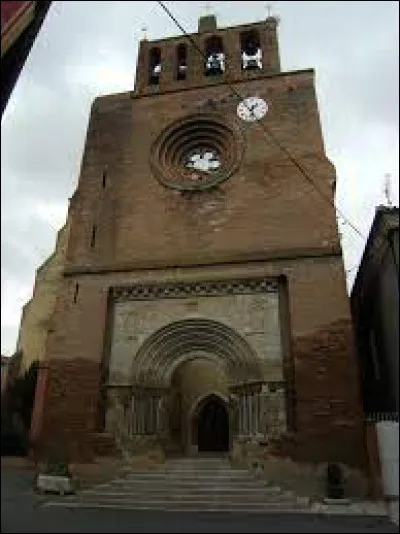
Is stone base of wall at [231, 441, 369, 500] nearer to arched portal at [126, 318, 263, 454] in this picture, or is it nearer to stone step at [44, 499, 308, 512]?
arched portal at [126, 318, 263, 454]

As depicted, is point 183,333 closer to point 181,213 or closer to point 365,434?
point 181,213

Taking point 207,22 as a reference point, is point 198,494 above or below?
below

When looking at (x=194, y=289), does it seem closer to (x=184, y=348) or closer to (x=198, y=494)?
(x=184, y=348)

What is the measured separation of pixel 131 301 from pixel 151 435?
3.76 meters

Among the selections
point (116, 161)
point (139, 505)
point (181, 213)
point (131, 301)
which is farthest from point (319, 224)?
point (139, 505)

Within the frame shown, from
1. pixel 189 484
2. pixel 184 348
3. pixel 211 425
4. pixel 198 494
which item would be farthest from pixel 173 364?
pixel 211 425

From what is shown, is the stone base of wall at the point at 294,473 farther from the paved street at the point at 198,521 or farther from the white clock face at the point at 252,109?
the white clock face at the point at 252,109

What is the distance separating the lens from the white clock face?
714 inches

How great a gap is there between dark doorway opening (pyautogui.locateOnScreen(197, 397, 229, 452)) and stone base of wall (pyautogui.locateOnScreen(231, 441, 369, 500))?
6292 millimetres

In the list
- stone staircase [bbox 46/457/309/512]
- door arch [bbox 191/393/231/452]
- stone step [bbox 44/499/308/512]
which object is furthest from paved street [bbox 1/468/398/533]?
door arch [bbox 191/393/231/452]

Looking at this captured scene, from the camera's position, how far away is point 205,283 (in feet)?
49.8

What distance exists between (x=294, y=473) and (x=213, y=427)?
7.57m

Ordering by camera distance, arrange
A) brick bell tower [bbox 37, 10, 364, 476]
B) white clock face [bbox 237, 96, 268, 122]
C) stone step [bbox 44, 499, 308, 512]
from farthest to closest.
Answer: white clock face [bbox 237, 96, 268, 122] → brick bell tower [bbox 37, 10, 364, 476] → stone step [bbox 44, 499, 308, 512]

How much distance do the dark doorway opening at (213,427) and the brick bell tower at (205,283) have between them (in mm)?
56
